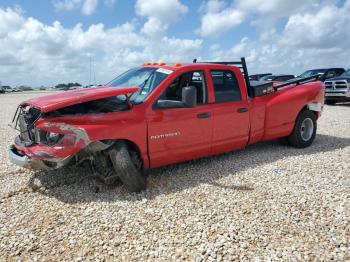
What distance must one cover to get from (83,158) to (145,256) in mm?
1831

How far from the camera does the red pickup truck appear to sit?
4203 mm

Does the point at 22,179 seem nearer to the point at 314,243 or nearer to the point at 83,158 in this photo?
the point at 83,158

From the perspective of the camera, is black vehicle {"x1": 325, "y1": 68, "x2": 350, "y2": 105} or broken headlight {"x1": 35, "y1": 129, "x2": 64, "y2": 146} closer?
broken headlight {"x1": 35, "y1": 129, "x2": 64, "y2": 146}

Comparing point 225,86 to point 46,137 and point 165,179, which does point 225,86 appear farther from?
point 46,137

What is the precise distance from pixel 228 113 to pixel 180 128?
41.0 inches

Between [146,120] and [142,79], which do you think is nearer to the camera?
[146,120]

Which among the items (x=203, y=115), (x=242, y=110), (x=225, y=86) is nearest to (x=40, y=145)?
(x=203, y=115)

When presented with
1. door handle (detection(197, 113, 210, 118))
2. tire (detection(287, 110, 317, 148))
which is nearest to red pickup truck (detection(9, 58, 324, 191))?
door handle (detection(197, 113, 210, 118))

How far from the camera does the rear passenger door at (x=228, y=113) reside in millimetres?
5410

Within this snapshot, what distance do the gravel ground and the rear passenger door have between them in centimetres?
43

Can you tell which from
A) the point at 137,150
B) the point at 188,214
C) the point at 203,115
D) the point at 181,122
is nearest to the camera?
the point at 188,214

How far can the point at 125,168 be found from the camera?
4.28 metres

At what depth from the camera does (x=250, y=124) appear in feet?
19.4

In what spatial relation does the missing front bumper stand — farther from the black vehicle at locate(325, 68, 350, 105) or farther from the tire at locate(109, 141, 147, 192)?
the black vehicle at locate(325, 68, 350, 105)
